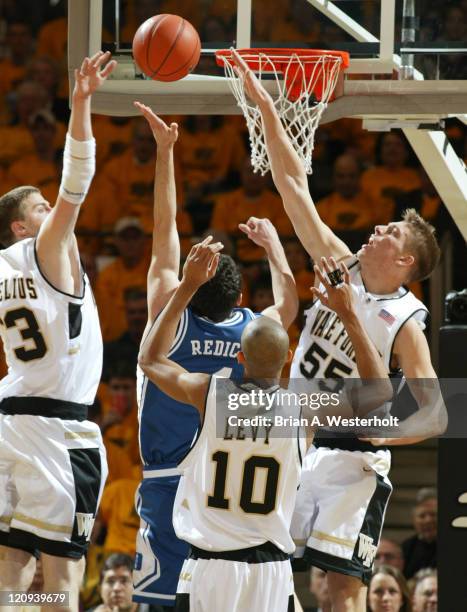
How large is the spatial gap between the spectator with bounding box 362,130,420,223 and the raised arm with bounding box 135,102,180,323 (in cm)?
499

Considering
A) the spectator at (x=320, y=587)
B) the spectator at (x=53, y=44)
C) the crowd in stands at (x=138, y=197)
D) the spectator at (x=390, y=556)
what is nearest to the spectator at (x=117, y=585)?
the crowd in stands at (x=138, y=197)

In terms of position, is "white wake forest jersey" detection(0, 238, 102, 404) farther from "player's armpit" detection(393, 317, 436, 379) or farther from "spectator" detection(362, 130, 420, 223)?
"spectator" detection(362, 130, 420, 223)

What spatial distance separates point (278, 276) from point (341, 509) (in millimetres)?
1096

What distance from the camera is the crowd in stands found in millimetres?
9148

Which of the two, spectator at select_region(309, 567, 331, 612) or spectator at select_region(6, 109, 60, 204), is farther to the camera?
spectator at select_region(6, 109, 60, 204)

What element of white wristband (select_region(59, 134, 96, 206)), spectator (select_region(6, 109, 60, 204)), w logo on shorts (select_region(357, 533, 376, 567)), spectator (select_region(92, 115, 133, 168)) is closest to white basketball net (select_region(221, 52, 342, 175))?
white wristband (select_region(59, 134, 96, 206))

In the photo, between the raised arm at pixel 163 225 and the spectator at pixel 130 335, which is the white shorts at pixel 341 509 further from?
the spectator at pixel 130 335

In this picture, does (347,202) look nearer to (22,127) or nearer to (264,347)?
(22,127)

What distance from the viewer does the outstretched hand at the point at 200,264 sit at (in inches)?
188

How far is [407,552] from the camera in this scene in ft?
28.9

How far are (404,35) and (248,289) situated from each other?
4424mm

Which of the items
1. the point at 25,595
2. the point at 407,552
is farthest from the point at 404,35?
the point at 407,552

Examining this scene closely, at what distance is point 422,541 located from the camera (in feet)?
28.9

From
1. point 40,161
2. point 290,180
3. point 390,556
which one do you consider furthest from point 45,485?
point 40,161
